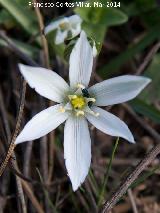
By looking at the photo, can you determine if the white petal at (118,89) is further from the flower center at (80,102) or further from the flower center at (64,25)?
the flower center at (64,25)

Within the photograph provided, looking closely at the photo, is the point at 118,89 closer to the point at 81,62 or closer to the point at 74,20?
the point at 81,62

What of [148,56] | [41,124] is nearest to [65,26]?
[148,56]

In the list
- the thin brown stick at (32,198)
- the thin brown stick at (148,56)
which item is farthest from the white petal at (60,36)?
the thin brown stick at (32,198)

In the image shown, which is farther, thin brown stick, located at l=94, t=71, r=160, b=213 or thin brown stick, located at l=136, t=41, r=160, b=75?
thin brown stick, located at l=136, t=41, r=160, b=75

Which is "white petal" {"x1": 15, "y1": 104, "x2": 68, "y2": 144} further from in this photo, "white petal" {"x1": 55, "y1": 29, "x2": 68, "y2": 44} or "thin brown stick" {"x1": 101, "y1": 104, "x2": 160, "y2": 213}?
"white petal" {"x1": 55, "y1": 29, "x2": 68, "y2": 44}

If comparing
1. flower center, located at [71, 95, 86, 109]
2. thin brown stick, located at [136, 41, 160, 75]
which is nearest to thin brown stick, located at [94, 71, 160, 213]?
flower center, located at [71, 95, 86, 109]

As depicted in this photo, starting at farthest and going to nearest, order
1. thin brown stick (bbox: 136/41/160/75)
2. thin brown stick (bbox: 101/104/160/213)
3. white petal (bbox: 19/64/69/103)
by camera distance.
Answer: thin brown stick (bbox: 136/41/160/75), thin brown stick (bbox: 101/104/160/213), white petal (bbox: 19/64/69/103)

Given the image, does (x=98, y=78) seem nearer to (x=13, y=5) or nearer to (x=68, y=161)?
(x=13, y=5)
